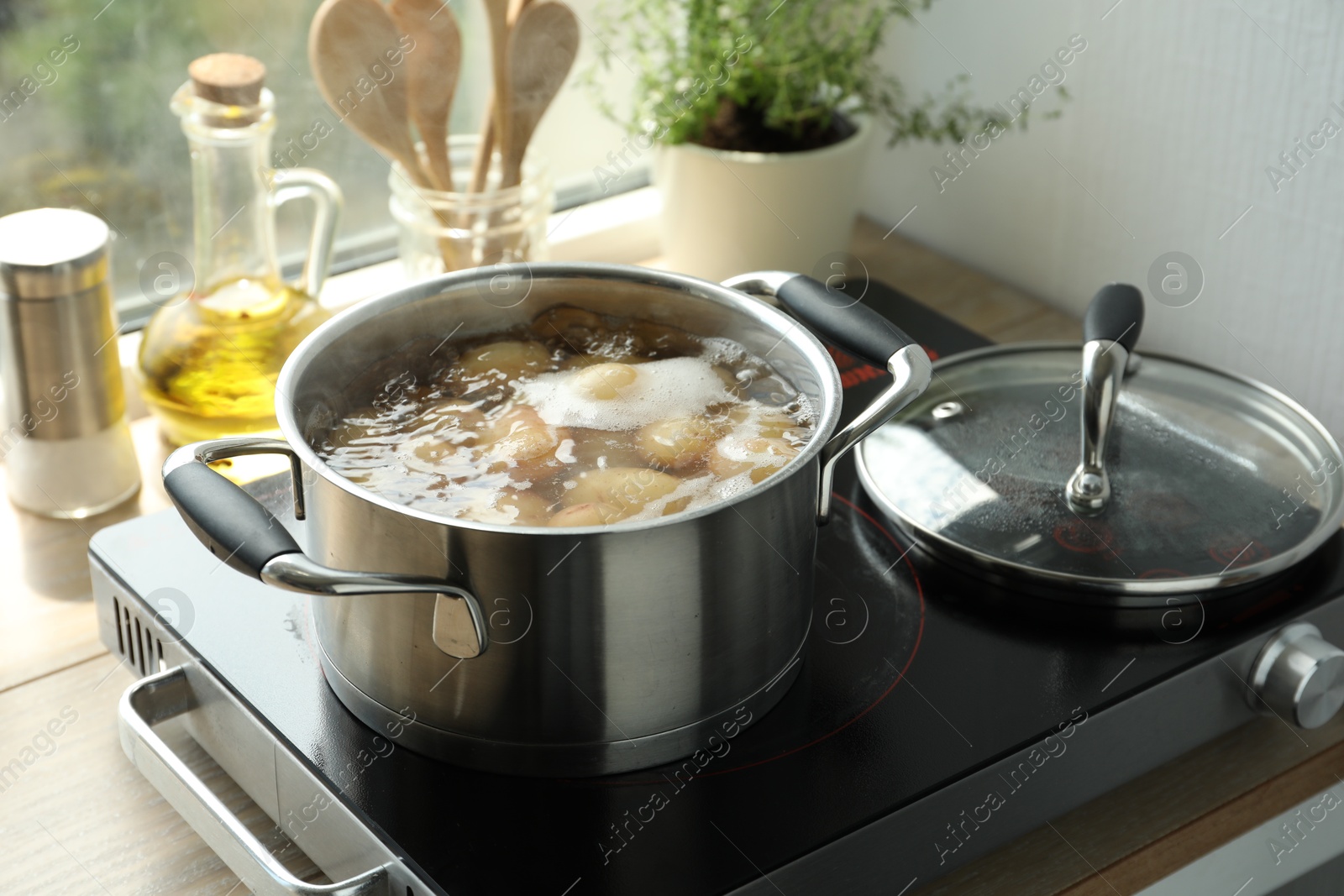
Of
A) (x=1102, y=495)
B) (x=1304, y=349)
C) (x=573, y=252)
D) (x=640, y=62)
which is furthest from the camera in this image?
(x=573, y=252)

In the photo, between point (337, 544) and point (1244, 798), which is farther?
point (1244, 798)

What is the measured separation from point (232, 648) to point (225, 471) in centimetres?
28

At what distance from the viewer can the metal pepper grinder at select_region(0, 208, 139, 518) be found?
2.81ft

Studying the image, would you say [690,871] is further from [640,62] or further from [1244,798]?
[640,62]

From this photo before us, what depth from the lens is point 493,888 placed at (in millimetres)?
565

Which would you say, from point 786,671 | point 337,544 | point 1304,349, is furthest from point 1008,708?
point 1304,349

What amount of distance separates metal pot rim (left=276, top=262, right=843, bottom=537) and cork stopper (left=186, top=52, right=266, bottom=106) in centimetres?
31

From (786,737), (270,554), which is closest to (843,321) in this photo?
(786,737)

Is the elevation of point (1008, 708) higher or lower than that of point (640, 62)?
lower

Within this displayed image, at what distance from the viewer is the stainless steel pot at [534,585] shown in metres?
0.54

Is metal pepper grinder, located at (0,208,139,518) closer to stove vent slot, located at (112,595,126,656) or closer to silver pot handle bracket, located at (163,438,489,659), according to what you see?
stove vent slot, located at (112,595,126,656)

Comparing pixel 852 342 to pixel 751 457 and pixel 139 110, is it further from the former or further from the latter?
pixel 139 110

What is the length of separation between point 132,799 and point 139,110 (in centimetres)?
63

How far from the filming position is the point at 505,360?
0.72 m
